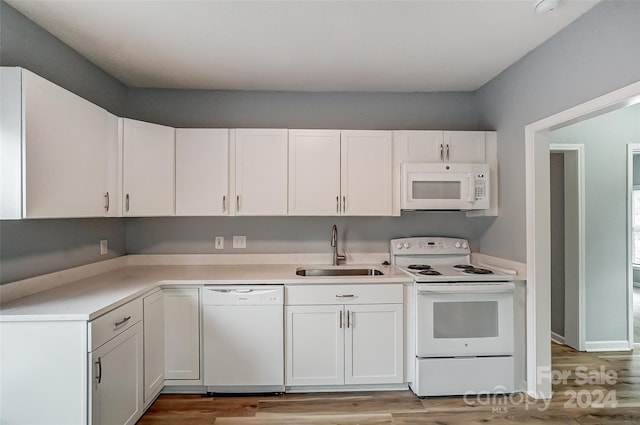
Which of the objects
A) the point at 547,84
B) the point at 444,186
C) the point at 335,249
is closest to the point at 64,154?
the point at 335,249

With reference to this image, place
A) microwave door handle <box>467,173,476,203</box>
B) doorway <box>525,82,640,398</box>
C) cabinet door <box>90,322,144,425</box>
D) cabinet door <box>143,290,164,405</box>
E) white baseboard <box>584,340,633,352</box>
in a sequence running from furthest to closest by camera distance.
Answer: white baseboard <box>584,340,633,352</box>
microwave door handle <box>467,173,476,203</box>
doorway <box>525,82,640,398</box>
cabinet door <box>143,290,164,405</box>
cabinet door <box>90,322,144,425</box>

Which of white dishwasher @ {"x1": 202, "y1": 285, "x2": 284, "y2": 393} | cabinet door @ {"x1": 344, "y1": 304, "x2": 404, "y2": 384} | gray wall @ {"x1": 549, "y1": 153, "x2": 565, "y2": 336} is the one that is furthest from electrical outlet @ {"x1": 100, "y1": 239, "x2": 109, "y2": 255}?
gray wall @ {"x1": 549, "y1": 153, "x2": 565, "y2": 336}

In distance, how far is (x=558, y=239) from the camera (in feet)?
11.6

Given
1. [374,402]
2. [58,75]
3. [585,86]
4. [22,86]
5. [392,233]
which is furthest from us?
[392,233]

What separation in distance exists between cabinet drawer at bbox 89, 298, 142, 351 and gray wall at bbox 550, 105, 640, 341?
3974mm

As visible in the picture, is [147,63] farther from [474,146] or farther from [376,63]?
[474,146]

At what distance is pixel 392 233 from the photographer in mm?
3160

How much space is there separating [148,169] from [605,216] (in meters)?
4.39

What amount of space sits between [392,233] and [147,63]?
255 cm

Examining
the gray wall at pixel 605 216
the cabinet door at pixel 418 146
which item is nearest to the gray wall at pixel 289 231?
the cabinet door at pixel 418 146

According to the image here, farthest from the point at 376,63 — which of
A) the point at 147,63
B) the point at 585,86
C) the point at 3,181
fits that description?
the point at 3,181

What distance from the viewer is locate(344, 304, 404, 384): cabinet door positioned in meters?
2.47

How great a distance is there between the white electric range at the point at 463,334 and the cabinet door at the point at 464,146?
41.5 inches

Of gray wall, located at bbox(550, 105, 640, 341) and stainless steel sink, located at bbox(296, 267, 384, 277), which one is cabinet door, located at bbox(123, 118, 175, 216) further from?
gray wall, located at bbox(550, 105, 640, 341)
